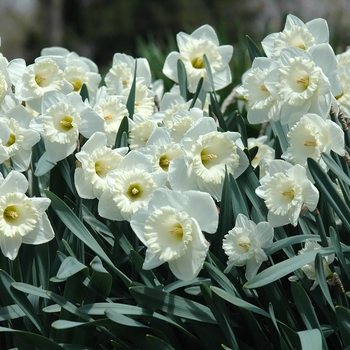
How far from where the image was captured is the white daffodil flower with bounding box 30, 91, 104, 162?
137 cm

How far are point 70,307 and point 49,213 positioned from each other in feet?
1.02

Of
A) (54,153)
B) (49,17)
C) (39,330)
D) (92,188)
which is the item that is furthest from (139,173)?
(49,17)

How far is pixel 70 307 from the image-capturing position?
1.20m

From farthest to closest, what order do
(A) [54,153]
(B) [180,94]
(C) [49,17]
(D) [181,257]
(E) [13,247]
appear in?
(C) [49,17]
(B) [180,94]
(A) [54,153]
(E) [13,247]
(D) [181,257]

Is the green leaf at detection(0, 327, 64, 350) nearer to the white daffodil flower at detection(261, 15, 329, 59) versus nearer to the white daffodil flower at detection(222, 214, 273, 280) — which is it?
the white daffodil flower at detection(222, 214, 273, 280)

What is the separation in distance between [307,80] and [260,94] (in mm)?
131

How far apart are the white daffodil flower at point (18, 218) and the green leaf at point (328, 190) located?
1.85 ft

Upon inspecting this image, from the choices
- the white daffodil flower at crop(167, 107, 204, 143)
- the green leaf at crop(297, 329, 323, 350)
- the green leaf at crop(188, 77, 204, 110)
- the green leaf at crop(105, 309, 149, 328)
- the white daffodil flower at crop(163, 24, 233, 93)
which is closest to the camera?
the green leaf at crop(297, 329, 323, 350)

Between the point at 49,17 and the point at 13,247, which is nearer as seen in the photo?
the point at 13,247

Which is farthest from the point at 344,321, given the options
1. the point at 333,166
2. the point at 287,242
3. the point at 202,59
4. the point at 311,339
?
the point at 202,59

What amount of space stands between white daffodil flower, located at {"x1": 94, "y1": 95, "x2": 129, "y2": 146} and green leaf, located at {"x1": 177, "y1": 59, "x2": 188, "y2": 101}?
0.30 m

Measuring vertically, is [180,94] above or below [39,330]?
above

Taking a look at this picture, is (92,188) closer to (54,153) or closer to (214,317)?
(54,153)

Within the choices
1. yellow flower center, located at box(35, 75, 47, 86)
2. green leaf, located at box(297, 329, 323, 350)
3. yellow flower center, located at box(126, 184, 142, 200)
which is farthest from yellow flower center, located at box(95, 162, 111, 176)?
green leaf, located at box(297, 329, 323, 350)
